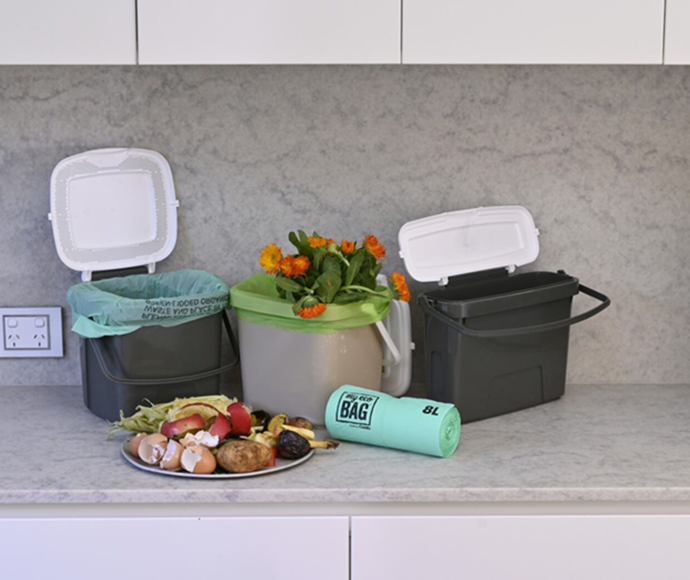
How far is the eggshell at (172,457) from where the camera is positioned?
4.36 feet

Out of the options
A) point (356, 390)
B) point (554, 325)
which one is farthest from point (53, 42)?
point (554, 325)

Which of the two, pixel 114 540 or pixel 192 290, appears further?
pixel 192 290

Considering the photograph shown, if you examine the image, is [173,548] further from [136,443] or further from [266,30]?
[266,30]

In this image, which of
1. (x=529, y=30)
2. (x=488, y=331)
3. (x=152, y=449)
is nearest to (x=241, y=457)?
(x=152, y=449)

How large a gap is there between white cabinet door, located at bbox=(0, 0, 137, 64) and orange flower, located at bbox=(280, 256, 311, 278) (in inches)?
16.6

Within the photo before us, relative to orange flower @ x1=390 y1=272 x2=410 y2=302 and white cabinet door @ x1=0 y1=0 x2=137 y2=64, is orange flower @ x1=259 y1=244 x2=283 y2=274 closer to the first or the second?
orange flower @ x1=390 y1=272 x2=410 y2=302

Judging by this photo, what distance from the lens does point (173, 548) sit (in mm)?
1291

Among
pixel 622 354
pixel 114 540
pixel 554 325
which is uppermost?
pixel 554 325

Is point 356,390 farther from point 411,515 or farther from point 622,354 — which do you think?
point 622,354

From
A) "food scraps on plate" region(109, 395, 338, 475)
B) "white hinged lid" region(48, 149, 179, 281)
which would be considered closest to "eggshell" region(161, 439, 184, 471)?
"food scraps on plate" region(109, 395, 338, 475)

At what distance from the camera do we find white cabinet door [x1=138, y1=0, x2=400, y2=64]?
1.43 metres

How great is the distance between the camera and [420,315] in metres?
1.84

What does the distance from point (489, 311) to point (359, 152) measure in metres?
0.46

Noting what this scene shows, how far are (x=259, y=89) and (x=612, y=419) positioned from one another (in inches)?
37.1
